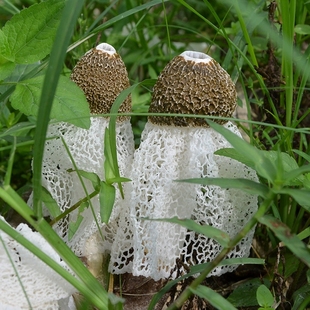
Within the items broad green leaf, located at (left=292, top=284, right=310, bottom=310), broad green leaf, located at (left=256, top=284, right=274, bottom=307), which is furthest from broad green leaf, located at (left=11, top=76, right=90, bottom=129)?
broad green leaf, located at (left=292, top=284, right=310, bottom=310)

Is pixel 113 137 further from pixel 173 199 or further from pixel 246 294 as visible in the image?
pixel 246 294

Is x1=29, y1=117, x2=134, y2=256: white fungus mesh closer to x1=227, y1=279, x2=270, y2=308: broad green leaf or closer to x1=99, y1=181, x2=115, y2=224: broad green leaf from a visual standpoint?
x1=99, y1=181, x2=115, y2=224: broad green leaf

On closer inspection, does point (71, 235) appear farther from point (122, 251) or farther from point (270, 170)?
point (270, 170)

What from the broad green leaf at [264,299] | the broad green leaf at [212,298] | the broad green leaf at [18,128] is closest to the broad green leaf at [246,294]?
the broad green leaf at [264,299]

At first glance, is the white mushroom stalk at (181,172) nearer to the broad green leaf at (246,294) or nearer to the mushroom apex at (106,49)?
the broad green leaf at (246,294)

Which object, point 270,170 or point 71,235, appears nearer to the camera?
point 270,170

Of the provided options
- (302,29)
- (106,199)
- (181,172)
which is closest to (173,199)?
(181,172)

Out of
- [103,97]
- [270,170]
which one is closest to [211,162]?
[103,97]
